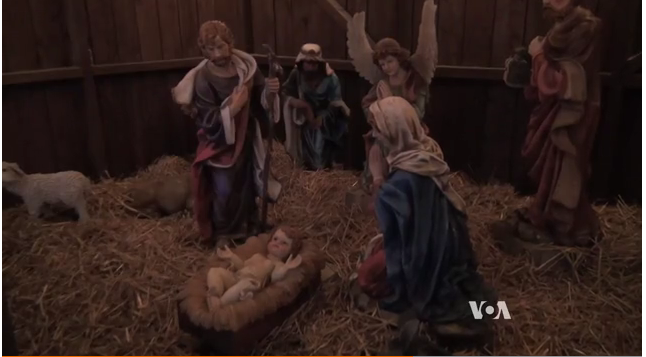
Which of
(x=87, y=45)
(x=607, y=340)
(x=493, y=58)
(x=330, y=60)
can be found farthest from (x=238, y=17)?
(x=607, y=340)

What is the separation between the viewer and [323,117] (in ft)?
12.6

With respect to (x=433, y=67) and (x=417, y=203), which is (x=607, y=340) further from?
(x=433, y=67)

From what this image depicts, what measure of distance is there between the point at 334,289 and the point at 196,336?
2.06 ft

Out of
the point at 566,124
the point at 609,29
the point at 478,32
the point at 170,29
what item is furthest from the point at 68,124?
the point at 609,29

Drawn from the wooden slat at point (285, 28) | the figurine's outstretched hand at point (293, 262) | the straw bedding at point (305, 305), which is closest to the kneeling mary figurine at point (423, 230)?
the straw bedding at point (305, 305)

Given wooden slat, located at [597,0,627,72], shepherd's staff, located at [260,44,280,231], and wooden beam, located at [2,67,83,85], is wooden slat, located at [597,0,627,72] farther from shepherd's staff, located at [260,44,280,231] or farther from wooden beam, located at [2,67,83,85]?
wooden beam, located at [2,67,83,85]

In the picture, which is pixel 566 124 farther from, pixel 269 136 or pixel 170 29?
pixel 170 29

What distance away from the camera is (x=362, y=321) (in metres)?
2.43

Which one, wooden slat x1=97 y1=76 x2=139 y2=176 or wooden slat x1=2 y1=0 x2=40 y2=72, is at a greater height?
wooden slat x1=2 y1=0 x2=40 y2=72

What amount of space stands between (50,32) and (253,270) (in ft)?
7.14

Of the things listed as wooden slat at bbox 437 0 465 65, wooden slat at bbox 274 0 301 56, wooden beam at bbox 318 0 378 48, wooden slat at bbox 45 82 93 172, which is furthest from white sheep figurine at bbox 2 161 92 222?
wooden slat at bbox 437 0 465 65

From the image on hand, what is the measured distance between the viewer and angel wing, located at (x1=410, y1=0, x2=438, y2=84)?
9.57ft

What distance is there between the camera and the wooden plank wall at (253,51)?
11.5ft

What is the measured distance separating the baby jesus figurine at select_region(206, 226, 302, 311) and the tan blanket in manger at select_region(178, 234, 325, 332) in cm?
2
